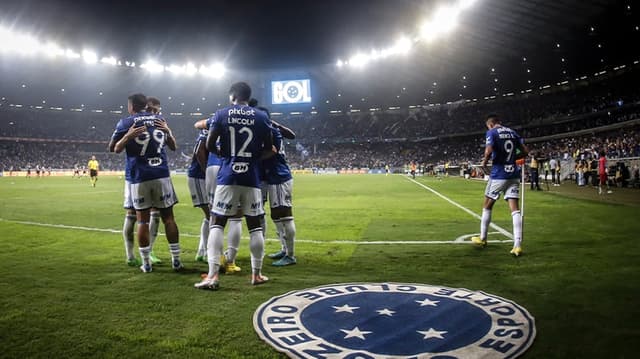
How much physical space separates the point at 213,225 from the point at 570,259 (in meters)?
5.24

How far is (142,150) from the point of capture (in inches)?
235

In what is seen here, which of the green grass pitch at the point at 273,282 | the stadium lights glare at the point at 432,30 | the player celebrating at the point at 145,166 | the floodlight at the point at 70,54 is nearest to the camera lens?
the green grass pitch at the point at 273,282

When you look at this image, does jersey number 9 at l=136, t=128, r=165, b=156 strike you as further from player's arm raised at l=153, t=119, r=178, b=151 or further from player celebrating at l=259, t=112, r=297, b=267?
player celebrating at l=259, t=112, r=297, b=267

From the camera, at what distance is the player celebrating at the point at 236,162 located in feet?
16.7

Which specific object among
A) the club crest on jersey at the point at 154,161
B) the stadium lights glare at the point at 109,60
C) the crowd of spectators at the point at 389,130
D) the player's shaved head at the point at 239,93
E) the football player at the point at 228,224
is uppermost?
the stadium lights glare at the point at 109,60

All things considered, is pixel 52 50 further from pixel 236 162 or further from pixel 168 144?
pixel 236 162

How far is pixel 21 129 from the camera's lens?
68.5m

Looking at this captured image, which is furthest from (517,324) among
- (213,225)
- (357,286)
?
(213,225)

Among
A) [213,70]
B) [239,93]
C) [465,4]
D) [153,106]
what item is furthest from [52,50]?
[239,93]

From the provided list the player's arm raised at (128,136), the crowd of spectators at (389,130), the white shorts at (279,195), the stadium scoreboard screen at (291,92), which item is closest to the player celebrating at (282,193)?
the white shorts at (279,195)

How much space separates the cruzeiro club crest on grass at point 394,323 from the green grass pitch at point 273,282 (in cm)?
19

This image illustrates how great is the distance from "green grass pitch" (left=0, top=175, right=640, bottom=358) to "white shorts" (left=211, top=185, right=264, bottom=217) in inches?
35.6

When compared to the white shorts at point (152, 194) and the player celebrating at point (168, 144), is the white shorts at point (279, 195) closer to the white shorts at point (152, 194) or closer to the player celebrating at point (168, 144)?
the white shorts at point (152, 194)

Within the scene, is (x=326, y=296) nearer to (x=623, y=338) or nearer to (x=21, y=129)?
(x=623, y=338)
